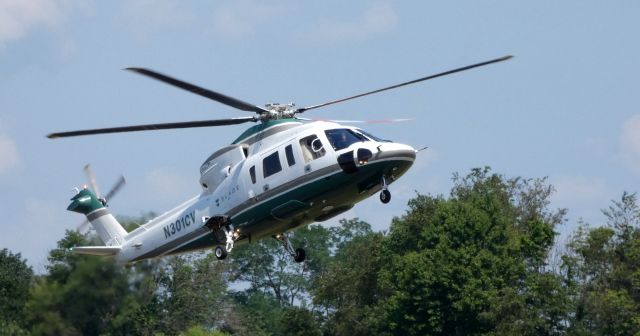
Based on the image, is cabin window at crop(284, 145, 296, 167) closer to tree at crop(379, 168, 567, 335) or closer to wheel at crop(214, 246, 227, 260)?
wheel at crop(214, 246, 227, 260)

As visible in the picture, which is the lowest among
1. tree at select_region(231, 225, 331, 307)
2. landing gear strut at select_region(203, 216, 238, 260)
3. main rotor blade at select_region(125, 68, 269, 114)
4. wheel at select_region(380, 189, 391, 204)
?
wheel at select_region(380, 189, 391, 204)

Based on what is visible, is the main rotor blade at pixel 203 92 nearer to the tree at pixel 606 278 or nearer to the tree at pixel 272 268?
the tree at pixel 606 278

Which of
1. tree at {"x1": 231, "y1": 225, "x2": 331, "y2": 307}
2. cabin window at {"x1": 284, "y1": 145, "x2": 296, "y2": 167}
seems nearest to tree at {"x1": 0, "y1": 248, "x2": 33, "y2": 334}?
cabin window at {"x1": 284, "y1": 145, "x2": 296, "y2": 167}

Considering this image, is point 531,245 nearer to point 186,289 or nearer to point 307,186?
point 186,289

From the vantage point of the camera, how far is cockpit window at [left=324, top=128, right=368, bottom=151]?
136ft

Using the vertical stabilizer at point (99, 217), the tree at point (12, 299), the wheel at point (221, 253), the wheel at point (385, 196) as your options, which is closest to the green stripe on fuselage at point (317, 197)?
the wheel at point (221, 253)

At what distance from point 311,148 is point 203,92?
150 inches

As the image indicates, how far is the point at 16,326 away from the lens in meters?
58.3

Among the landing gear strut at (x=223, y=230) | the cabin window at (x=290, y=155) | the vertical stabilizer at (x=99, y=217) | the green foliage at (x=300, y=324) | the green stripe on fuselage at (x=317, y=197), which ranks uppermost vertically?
the green foliage at (x=300, y=324)

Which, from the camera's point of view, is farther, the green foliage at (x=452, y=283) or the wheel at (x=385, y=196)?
the green foliage at (x=452, y=283)

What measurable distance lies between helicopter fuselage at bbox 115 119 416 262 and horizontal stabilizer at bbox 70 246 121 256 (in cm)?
241

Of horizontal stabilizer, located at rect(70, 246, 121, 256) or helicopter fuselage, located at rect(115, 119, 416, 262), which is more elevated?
horizontal stabilizer, located at rect(70, 246, 121, 256)

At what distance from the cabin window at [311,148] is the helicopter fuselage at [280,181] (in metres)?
0.03

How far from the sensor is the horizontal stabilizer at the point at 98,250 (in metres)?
48.1
